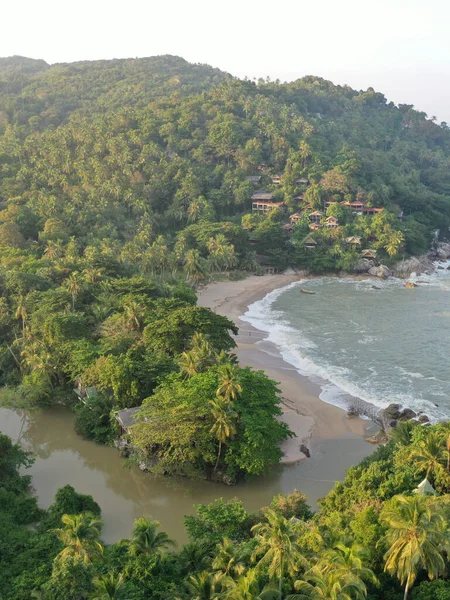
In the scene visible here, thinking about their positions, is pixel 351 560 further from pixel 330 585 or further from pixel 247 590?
pixel 247 590

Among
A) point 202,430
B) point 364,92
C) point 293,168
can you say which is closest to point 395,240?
point 293,168

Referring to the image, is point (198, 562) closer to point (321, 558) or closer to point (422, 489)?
point (321, 558)

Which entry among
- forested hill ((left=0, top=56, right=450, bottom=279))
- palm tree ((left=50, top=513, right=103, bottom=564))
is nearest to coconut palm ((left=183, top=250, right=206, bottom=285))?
forested hill ((left=0, top=56, right=450, bottom=279))

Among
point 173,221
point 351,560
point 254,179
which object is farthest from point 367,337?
point 254,179

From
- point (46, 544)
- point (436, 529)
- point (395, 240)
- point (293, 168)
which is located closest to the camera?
point (436, 529)

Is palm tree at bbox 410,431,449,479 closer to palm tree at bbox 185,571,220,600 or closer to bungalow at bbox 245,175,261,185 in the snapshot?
palm tree at bbox 185,571,220,600
